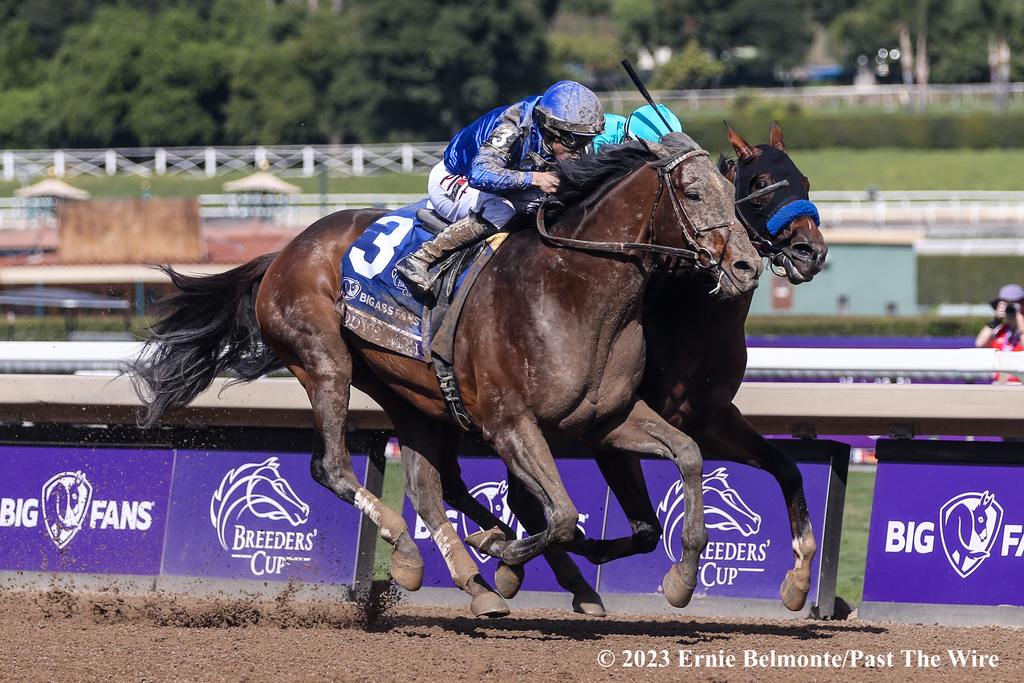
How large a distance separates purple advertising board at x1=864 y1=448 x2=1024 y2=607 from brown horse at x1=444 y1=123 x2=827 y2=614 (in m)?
0.66

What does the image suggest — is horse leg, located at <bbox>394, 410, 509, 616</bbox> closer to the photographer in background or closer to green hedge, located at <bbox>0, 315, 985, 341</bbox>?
the photographer in background

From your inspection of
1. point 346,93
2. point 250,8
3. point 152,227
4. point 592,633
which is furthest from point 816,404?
point 250,8

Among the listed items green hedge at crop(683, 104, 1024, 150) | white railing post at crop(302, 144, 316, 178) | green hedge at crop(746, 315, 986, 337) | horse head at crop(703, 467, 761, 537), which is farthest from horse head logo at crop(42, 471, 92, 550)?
green hedge at crop(683, 104, 1024, 150)

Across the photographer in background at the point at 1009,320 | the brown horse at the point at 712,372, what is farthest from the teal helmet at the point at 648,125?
the photographer in background at the point at 1009,320

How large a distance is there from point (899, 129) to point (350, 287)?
40452 millimetres

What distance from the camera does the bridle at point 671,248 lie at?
480 cm

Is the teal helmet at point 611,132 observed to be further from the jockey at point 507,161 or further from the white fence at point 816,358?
the white fence at point 816,358

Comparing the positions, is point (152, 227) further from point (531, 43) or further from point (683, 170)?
point (531, 43)

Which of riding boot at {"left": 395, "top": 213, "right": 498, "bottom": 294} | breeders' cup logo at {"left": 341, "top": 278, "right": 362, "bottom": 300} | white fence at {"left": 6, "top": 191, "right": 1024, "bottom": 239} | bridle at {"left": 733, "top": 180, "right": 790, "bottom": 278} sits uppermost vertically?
bridle at {"left": 733, "top": 180, "right": 790, "bottom": 278}

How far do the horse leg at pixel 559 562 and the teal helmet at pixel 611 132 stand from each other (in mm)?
1306

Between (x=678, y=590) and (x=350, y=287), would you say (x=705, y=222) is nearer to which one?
(x=678, y=590)

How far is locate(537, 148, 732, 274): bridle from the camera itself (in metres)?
4.80

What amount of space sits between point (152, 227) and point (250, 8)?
Answer: 40866 millimetres

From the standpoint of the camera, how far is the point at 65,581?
6.57 meters
